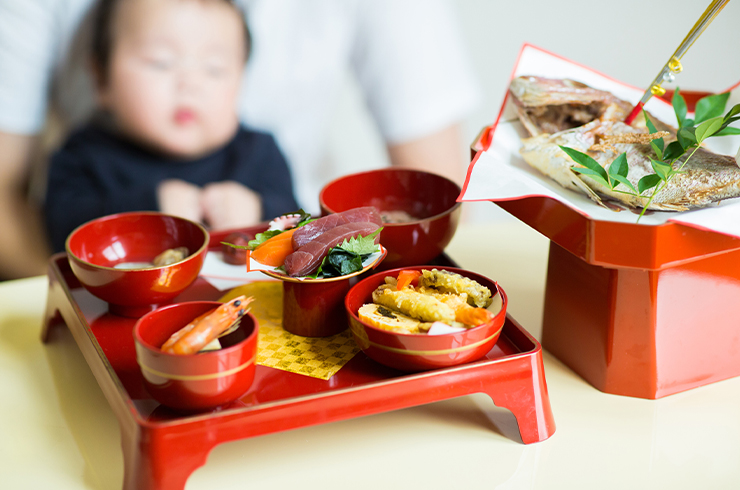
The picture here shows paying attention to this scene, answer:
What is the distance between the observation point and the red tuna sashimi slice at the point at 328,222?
939 millimetres

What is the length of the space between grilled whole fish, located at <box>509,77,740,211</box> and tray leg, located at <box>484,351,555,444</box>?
0.27m

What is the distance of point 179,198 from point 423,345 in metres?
1.39

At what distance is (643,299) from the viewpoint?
35.4 inches

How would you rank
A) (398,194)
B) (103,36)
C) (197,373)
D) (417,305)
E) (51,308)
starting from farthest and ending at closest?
1. (103,36)
2. (398,194)
3. (51,308)
4. (417,305)
5. (197,373)

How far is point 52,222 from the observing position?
196 cm

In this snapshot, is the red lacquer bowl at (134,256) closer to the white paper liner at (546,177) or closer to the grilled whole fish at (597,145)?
the white paper liner at (546,177)

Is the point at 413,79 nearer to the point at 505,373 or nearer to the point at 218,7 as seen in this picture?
the point at 218,7

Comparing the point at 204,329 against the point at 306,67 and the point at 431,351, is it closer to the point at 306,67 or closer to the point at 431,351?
the point at 431,351

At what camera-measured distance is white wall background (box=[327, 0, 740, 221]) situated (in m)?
2.23

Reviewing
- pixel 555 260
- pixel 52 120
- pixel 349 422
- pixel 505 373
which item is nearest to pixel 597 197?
pixel 555 260

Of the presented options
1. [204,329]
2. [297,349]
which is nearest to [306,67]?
[297,349]

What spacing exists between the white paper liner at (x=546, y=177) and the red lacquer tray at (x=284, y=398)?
188 mm

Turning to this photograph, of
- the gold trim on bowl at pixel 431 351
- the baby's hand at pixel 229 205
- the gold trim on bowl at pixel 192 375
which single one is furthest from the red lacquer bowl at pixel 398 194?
the baby's hand at pixel 229 205

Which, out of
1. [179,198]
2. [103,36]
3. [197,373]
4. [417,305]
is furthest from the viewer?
[179,198]
